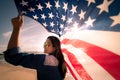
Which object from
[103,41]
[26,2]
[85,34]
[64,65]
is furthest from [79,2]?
[26,2]

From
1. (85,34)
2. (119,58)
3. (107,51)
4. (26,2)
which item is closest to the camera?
(119,58)

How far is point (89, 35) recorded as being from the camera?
221 centimetres

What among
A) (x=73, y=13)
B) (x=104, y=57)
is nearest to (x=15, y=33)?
(x=73, y=13)

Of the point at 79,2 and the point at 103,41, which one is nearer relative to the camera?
the point at 103,41

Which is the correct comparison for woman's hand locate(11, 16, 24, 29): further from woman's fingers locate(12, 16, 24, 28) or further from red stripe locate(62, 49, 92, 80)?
red stripe locate(62, 49, 92, 80)

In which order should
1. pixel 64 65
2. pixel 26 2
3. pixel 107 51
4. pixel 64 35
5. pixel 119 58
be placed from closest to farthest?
pixel 119 58, pixel 107 51, pixel 64 65, pixel 64 35, pixel 26 2

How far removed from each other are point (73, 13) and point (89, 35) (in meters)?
0.45

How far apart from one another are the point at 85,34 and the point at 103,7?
405 millimetres

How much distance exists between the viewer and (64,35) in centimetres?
296

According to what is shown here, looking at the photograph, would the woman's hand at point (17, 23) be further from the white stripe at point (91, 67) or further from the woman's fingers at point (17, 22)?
the white stripe at point (91, 67)

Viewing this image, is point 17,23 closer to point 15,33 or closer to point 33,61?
point 15,33

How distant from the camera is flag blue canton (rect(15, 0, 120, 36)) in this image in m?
1.89

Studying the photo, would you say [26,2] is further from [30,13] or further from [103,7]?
[103,7]

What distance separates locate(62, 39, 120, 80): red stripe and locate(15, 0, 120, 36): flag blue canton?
0.19m
